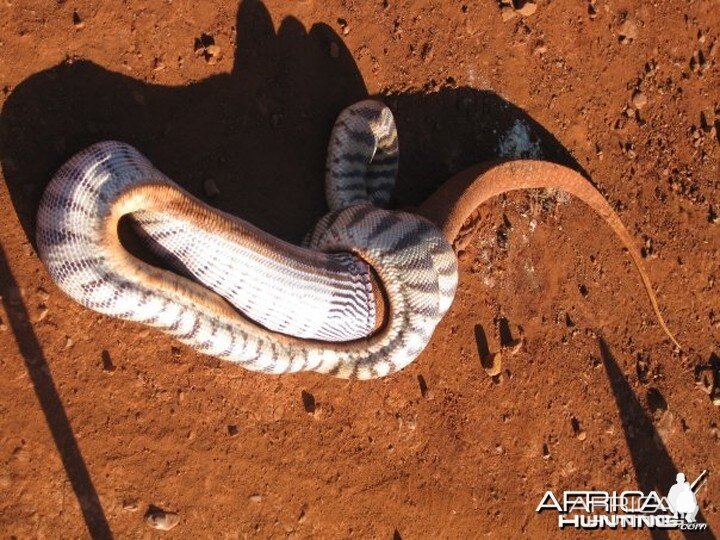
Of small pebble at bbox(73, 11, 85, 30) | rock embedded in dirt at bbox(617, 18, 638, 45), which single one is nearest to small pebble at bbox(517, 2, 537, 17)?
rock embedded in dirt at bbox(617, 18, 638, 45)

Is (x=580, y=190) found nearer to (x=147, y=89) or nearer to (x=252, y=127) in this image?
(x=252, y=127)

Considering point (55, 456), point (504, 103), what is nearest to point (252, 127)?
point (504, 103)

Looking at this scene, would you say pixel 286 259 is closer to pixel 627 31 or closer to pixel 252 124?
pixel 252 124

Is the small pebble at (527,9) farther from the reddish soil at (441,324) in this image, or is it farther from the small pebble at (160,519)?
the small pebble at (160,519)

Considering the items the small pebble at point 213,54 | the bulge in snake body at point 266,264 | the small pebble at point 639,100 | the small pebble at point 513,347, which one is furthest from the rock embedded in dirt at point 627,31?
the small pebble at point 213,54

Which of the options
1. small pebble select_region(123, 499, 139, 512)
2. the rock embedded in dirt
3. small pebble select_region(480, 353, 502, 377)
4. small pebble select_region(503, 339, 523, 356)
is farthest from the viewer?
the rock embedded in dirt

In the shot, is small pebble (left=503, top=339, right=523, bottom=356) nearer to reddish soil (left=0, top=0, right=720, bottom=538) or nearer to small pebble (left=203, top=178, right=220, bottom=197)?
reddish soil (left=0, top=0, right=720, bottom=538)

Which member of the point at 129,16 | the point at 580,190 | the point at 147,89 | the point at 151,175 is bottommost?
the point at 151,175
